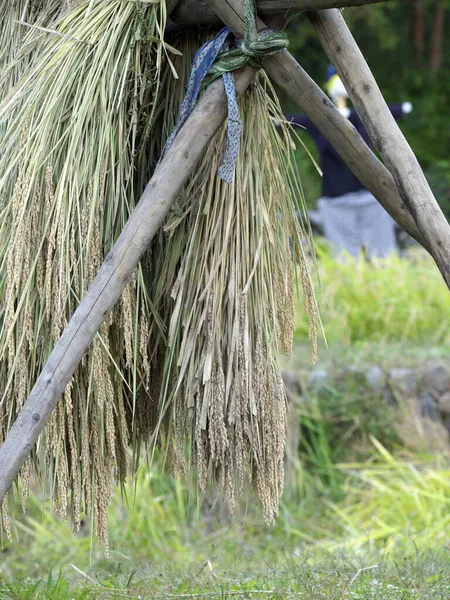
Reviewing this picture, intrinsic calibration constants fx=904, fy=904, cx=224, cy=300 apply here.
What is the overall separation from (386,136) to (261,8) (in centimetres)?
41

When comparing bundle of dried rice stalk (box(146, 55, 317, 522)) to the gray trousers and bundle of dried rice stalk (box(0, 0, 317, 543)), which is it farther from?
the gray trousers

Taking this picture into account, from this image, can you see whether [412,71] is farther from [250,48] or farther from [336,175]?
[250,48]

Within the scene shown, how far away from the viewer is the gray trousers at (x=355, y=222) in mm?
7207

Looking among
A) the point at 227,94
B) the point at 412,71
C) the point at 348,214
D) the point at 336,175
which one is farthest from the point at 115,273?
the point at 412,71

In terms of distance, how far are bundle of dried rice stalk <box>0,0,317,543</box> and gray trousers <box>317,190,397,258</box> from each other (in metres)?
4.93

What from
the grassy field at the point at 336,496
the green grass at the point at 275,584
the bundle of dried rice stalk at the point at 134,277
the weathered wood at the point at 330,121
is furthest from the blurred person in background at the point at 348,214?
the bundle of dried rice stalk at the point at 134,277

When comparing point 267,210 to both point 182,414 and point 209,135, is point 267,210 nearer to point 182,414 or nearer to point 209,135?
point 209,135

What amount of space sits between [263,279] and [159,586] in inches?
42.6

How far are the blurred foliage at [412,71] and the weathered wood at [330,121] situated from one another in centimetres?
805

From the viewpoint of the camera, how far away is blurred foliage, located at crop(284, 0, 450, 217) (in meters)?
10.5

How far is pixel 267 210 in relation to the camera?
229 cm

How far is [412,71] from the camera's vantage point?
11211mm

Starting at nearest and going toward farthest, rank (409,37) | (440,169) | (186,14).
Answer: (186,14), (440,169), (409,37)

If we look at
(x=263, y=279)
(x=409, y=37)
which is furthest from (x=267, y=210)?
(x=409, y=37)
